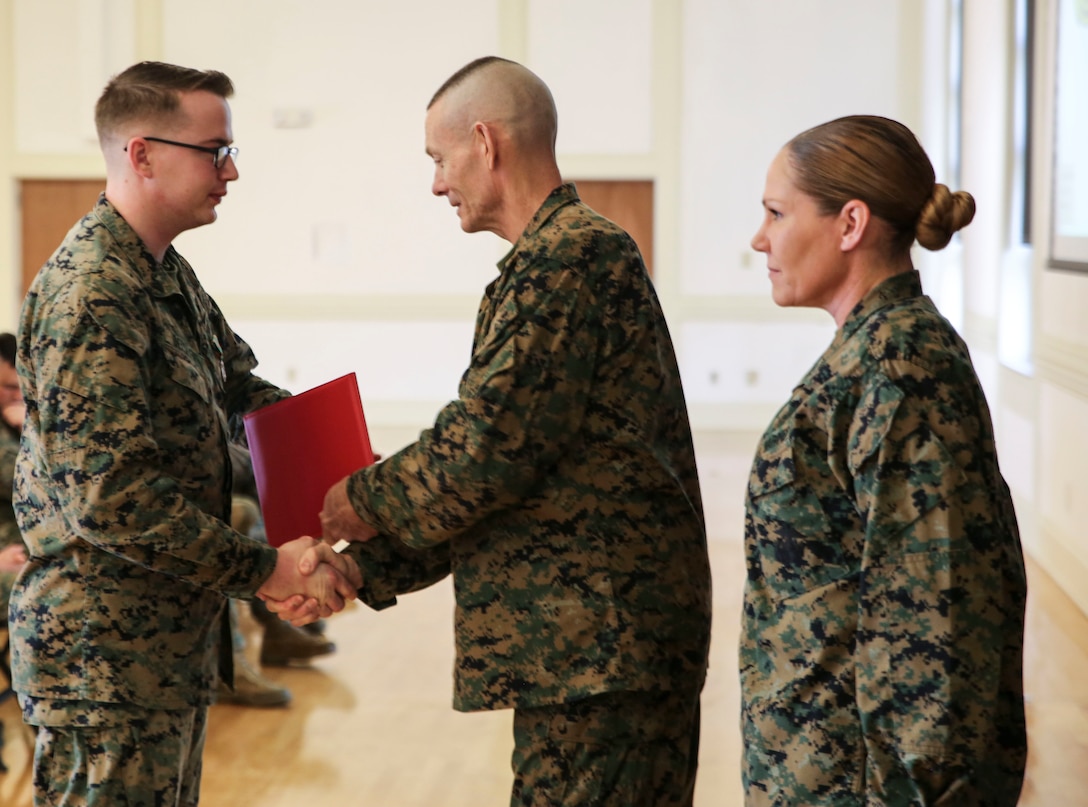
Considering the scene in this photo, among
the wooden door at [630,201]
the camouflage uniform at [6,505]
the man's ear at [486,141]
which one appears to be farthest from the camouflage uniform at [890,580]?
the wooden door at [630,201]

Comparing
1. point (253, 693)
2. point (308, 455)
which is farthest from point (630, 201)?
point (308, 455)

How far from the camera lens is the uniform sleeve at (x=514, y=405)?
6.34 ft

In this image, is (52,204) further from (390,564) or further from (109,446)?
(109,446)

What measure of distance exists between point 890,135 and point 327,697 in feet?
11.0

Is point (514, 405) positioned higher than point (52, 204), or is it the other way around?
point (52, 204)

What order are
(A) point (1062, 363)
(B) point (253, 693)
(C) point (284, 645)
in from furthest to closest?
1. (A) point (1062, 363)
2. (C) point (284, 645)
3. (B) point (253, 693)

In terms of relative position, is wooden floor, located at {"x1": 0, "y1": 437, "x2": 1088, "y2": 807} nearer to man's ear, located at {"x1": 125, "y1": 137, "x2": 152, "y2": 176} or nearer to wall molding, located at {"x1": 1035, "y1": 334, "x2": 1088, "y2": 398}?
wall molding, located at {"x1": 1035, "y1": 334, "x2": 1088, "y2": 398}

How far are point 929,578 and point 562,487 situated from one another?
2.12 feet

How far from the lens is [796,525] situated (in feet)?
5.46

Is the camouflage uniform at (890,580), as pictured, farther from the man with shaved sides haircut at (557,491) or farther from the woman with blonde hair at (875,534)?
the man with shaved sides haircut at (557,491)

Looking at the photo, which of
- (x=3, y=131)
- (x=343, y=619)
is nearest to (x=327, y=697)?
(x=343, y=619)

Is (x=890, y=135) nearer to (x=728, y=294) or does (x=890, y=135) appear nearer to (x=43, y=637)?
(x=43, y=637)

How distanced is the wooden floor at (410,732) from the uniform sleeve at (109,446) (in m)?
1.76

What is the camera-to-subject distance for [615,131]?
36.9 feet
